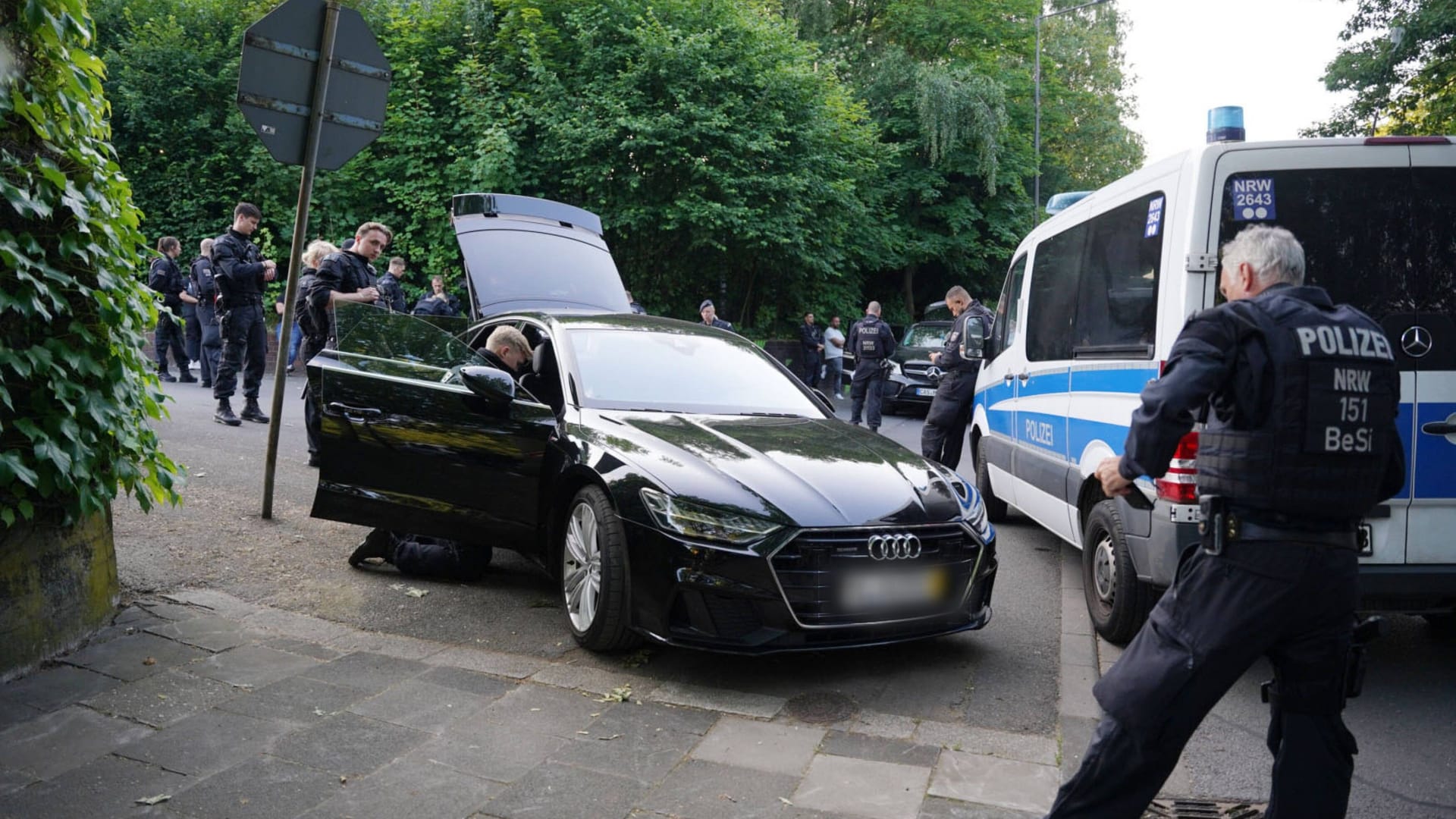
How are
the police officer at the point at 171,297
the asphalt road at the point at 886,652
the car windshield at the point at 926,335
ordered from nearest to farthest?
the asphalt road at the point at 886,652 < the police officer at the point at 171,297 < the car windshield at the point at 926,335

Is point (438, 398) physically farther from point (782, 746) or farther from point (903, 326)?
point (903, 326)

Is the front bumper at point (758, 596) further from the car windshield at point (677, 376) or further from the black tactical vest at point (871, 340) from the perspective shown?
the black tactical vest at point (871, 340)

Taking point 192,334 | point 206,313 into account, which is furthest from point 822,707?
point 192,334

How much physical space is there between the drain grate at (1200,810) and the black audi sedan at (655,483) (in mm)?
1253

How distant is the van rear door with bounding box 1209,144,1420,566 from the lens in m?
4.33

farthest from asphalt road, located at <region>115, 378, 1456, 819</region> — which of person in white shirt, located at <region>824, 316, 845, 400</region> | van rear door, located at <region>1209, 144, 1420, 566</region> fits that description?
person in white shirt, located at <region>824, 316, 845, 400</region>

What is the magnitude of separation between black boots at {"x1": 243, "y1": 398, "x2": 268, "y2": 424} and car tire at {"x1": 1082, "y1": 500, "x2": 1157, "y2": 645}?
836cm

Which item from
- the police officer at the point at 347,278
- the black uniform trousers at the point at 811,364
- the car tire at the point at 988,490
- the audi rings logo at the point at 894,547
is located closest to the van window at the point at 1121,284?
the audi rings logo at the point at 894,547

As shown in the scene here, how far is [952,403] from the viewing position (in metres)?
9.01

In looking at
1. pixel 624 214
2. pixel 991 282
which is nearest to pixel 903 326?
pixel 991 282

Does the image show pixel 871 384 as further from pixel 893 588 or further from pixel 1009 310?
pixel 893 588

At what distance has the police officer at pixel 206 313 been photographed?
44.7 ft

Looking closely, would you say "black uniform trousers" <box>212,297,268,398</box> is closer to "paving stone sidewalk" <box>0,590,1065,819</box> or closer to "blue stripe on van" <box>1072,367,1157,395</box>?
"paving stone sidewalk" <box>0,590,1065,819</box>

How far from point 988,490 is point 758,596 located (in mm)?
4260
